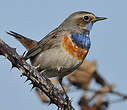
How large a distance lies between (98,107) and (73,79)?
0.59 m

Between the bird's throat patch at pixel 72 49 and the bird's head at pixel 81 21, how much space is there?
676mm

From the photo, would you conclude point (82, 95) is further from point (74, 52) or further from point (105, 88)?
point (74, 52)

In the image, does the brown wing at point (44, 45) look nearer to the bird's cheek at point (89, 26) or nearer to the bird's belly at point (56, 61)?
the bird's belly at point (56, 61)

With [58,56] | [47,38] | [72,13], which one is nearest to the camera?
[58,56]

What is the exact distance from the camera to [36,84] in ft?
9.64

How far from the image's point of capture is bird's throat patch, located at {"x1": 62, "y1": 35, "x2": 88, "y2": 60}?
194 inches

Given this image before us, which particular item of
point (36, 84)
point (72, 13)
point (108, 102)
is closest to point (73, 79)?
point (108, 102)

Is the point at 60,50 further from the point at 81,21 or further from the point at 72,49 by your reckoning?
the point at 81,21

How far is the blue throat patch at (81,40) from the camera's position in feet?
17.0

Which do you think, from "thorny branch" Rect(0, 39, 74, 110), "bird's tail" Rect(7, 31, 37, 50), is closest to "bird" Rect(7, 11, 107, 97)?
"bird's tail" Rect(7, 31, 37, 50)

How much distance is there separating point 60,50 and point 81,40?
0.55 metres

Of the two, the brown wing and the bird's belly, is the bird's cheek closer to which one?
the brown wing

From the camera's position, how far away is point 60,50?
4.93 metres

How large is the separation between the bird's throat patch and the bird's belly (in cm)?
6
